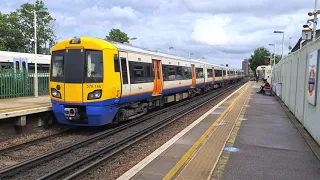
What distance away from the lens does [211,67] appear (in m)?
28.2

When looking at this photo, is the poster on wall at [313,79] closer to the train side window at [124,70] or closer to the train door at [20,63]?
the train side window at [124,70]

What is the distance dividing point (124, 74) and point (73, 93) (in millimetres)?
1878

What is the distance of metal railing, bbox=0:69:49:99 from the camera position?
13.4 metres

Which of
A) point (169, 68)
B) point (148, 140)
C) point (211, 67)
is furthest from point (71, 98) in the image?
point (211, 67)

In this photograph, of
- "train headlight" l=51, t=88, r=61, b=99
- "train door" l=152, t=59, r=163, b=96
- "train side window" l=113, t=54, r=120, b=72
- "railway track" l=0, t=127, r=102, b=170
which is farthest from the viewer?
"train door" l=152, t=59, r=163, b=96

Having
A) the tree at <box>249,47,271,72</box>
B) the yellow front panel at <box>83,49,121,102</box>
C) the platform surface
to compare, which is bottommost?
the platform surface

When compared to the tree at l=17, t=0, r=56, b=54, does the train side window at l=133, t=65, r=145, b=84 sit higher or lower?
lower

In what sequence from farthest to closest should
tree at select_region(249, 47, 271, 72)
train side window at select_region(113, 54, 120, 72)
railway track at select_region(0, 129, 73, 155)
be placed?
tree at select_region(249, 47, 271, 72) → train side window at select_region(113, 54, 120, 72) → railway track at select_region(0, 129, 73, 155)

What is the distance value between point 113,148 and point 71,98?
2348mm

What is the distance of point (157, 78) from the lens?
13461 mm

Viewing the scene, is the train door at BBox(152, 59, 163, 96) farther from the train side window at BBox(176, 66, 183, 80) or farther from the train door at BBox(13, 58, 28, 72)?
the train door at BBox(13, 58, 28, 72)

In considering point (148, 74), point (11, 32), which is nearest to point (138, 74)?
point (148, 74)

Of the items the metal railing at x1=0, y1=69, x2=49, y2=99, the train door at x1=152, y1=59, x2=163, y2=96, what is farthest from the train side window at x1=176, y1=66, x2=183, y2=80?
the metal railing at x1=0, y1=69, x2=49, y2=99

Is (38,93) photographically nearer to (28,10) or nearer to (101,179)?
(101,179)
